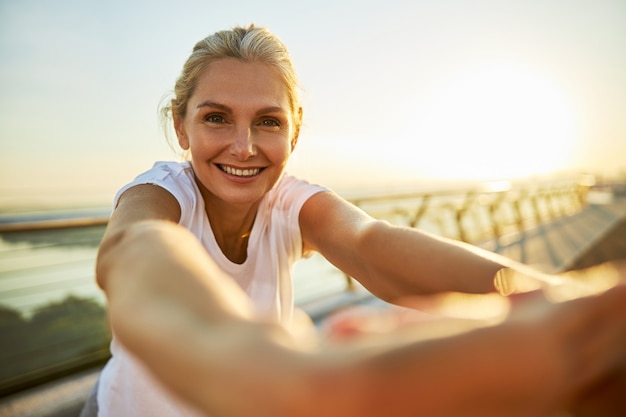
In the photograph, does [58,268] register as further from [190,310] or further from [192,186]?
[190,310]

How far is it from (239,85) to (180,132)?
387mm

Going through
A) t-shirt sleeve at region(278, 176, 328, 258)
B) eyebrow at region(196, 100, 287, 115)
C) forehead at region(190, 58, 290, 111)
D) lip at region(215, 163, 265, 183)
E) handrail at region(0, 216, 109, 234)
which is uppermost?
forehead at region(190, 58, 290, 111)

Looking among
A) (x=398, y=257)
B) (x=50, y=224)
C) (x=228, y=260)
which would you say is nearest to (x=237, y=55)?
(x=228, y=260)

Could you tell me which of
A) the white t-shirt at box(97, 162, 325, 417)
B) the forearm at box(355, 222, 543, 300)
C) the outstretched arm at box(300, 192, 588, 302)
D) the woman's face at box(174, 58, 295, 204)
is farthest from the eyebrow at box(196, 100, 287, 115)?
the forearm at box(355, 222, 543, 300)

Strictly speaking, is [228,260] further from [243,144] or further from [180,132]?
[180,132]

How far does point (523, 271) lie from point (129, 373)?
121 cm

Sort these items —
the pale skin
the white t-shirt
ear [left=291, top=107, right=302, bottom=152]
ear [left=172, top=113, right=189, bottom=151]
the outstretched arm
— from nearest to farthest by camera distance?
the pale skin, the outstretched arm, the white t-shirt, ear [left=172, top=113, right=189, bottom=151], ear [left=291, top=107, right=302, bottom=152]

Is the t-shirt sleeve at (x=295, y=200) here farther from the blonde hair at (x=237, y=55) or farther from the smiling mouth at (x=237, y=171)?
the blonde hair at (x=237, y=55)

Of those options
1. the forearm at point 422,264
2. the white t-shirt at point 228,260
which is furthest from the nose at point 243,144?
the forearm at point 422,264

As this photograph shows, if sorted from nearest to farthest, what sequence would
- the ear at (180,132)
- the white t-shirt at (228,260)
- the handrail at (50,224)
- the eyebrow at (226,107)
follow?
the white t-shirt at (228,260) < the eyebrow at (226,107) < the ear at (180,132) < the handrail at (50,224)

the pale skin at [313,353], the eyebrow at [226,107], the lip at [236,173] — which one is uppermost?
the eyebrow at [226,107]

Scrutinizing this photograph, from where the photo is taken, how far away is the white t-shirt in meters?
1.33

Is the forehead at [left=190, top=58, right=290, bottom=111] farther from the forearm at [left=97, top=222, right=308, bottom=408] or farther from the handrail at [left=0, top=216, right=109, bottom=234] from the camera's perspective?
the handrail at [left=0, top=216, right=109, bottom=234]

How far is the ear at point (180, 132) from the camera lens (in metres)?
1.67
